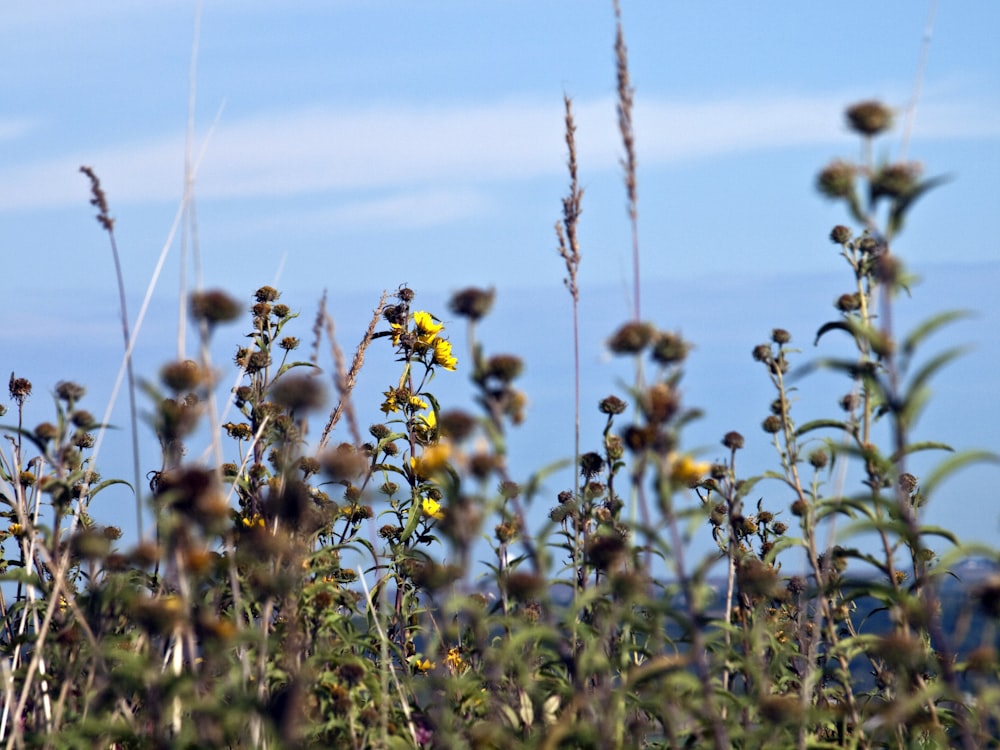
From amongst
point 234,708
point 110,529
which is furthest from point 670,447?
point 110,529

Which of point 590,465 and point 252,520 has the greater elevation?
point 590,465

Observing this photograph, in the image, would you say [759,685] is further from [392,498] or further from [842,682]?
[392,498]

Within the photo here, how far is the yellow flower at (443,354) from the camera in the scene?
593 centimetres

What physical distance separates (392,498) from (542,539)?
2871 mm

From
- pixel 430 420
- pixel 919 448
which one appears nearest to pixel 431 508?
pixel 430 420

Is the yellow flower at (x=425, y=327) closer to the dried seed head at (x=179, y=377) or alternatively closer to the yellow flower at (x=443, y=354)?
the yellow flower at (x=443, y=354)

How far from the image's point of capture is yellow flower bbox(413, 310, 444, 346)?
591 centimetres

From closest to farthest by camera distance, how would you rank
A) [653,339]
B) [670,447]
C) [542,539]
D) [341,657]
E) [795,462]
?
[670,447] < [653,339] < [542,539] < [341,657] < [795,462]

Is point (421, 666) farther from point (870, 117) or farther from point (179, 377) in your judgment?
point (870, 117)

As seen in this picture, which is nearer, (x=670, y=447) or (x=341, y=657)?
(x=670, y=447)

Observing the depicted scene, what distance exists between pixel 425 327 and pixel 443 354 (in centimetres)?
16

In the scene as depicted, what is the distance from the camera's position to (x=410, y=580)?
532 centimetres

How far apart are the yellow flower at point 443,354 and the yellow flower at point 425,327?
0.04m

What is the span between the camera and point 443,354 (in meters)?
5.94
